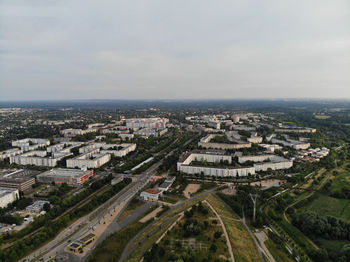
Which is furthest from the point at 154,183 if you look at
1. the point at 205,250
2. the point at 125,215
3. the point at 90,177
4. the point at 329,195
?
the point at 329,195

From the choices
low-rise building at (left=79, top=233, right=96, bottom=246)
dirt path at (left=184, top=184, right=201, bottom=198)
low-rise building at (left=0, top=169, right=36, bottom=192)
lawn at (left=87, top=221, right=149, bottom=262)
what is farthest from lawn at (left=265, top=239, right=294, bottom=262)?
low-rise building at (left=0, top=169, right=36, bottom=192)

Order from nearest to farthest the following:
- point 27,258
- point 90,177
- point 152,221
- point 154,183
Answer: point 27,258, point 152,221, point 154,183, point 90,177

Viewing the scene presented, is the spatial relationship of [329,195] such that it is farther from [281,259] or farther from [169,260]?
[169,260]

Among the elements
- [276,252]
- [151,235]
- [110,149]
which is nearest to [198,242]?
[151,235]

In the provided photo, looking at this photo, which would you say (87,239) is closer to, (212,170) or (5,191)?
(5,191)

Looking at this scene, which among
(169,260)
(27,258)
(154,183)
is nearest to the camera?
(169,260)

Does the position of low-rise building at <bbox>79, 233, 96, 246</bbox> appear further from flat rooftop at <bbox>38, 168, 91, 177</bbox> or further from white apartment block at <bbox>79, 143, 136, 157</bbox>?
white apartment block at <bbox>79, 143, 136, 157</bbox>
